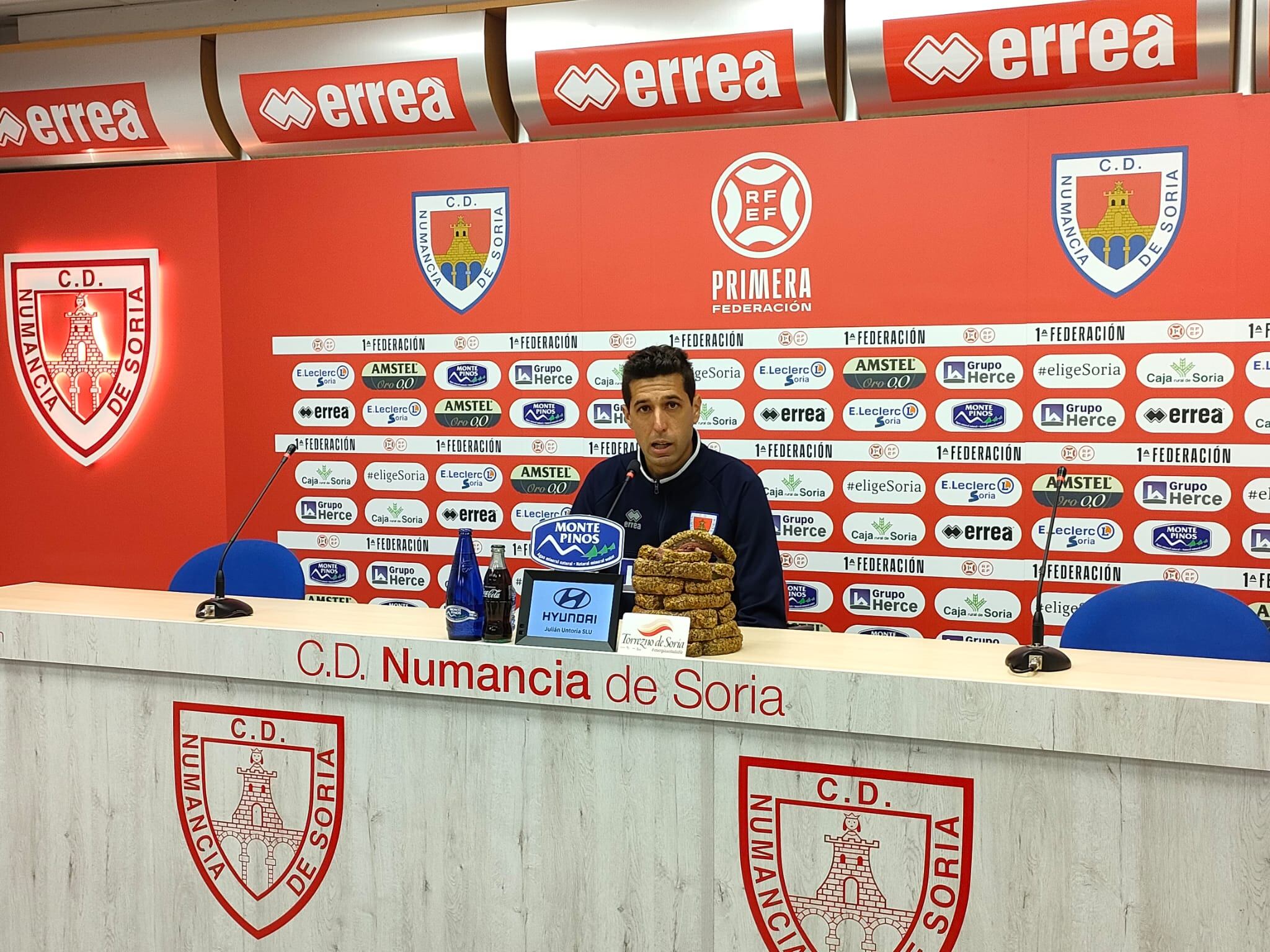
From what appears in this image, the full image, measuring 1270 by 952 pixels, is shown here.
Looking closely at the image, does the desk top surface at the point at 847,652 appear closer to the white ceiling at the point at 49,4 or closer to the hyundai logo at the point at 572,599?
the hyundai logo at the point at 572,599

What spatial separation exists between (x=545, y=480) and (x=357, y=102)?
1472mm

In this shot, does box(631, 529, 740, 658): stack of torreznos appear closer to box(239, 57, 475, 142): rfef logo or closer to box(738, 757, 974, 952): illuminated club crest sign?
box(738, 757, 974, 952): illuminated club crest sign

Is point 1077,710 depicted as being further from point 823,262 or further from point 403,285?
point 403,285

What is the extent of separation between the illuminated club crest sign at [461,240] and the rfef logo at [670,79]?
392 mm

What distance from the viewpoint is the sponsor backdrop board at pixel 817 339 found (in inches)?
124

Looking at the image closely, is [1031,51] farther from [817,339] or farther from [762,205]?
[817,339]

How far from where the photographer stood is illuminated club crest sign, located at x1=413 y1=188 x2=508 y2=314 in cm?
378

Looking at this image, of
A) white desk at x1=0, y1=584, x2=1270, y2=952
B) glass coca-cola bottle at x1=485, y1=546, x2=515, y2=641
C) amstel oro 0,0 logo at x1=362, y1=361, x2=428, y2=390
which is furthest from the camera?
amstel oro 0,0 logo at x1=362, y1=361, x2=428, y2=390

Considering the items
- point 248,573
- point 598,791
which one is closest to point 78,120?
point 248,573

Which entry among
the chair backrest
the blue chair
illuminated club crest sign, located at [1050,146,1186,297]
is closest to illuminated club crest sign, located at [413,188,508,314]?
the chair backrest

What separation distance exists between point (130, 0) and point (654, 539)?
10.3ft

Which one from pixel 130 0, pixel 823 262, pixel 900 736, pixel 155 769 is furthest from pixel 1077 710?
pixel 130 0

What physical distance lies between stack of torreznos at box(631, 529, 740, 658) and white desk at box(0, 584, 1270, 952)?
67mm

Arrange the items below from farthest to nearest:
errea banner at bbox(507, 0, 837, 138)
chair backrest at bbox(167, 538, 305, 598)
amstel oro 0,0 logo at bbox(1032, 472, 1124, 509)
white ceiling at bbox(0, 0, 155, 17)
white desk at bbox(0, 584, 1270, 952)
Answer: white ceiling at bbox(0, 0, 155, 17)
errea banner at bbox(507, 0, 837, 138)
amstel oro 0,0 logo at bbox(1032, 472, 1124, 509)
chair backrest at bbox(167, 538, 305, 598)
white desk at bbox(0, 584, 1270, 952)
